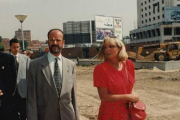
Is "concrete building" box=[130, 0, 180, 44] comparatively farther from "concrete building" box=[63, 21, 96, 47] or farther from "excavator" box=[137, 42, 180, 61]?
"excavator" box=[137, 42, 180, 61]

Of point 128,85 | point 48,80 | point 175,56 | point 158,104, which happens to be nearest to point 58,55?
point 48,80

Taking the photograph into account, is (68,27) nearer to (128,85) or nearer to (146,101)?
(146,101)

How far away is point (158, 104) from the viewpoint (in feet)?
32.3

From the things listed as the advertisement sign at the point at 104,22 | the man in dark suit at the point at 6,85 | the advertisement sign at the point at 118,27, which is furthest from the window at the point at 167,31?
the man in dark suit at the point at 6,85

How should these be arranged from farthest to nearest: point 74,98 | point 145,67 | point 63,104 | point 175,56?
1. point 175,56
2. point 145,67
3. point 74,98
4. point 63,104

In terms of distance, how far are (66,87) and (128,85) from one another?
69cm

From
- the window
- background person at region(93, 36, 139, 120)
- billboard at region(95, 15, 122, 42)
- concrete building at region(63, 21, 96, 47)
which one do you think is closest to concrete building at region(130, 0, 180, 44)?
the window

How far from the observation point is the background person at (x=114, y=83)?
2754mm

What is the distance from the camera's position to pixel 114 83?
275 centimetres

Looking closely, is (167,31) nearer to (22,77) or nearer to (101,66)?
(22,77)

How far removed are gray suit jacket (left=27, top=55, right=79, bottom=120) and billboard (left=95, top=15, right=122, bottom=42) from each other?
50.1 meters

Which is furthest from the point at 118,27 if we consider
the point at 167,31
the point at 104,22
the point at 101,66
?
the point at 101,66

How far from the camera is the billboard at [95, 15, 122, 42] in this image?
53881 mm

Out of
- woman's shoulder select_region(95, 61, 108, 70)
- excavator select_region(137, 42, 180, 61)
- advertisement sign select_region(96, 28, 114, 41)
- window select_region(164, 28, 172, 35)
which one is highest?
window select_region(164, 28, 172, 35)
